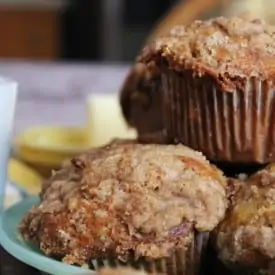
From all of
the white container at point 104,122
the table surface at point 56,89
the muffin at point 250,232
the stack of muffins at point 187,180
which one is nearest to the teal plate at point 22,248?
the stack of muffins at point 187,180

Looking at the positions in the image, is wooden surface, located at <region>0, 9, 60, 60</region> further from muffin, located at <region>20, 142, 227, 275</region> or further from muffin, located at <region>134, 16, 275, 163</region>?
muffin, located at <region>20, 142, 227, 275</region>

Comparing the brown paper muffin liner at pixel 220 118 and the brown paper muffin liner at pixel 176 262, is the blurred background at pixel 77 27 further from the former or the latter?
the brown paper muffin liner at pixel 176 262

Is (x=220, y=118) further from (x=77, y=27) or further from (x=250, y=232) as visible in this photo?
(x=77, y=27)

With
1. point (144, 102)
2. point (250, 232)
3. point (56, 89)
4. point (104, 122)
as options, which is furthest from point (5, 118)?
point (56, 89)

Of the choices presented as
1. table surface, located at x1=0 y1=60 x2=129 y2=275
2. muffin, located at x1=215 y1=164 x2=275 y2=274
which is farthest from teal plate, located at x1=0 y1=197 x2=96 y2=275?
table surface, located at x1=0 y1=60 x2=129 y2=275

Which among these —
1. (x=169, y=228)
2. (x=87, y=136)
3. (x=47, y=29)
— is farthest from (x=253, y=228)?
(x=47, y=29)

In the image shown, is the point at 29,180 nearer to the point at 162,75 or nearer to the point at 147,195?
the point at 162,75

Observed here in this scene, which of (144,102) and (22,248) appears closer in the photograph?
(22,248)
